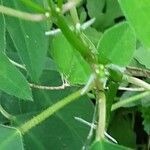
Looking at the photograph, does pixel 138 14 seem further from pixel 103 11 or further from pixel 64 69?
pixel 103 11

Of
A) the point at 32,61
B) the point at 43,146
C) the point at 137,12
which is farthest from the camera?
the point at 43,146

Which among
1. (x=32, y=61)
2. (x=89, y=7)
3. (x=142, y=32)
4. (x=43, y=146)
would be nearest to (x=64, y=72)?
(x=32, y=61)

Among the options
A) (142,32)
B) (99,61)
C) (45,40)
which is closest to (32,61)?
(45,40)

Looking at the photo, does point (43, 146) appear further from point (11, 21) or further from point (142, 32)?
point (142, 32)

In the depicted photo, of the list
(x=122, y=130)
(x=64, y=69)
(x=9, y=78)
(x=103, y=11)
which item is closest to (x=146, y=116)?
(x=122, y=130)

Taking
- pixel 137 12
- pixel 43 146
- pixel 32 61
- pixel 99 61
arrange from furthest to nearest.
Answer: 1. pixel 43 146
2. pixel 32 61
3. pixel 99 61
4. pixel 137 12

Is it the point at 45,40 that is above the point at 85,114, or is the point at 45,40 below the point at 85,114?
above

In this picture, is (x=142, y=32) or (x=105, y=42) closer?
(x=142, y=32)
